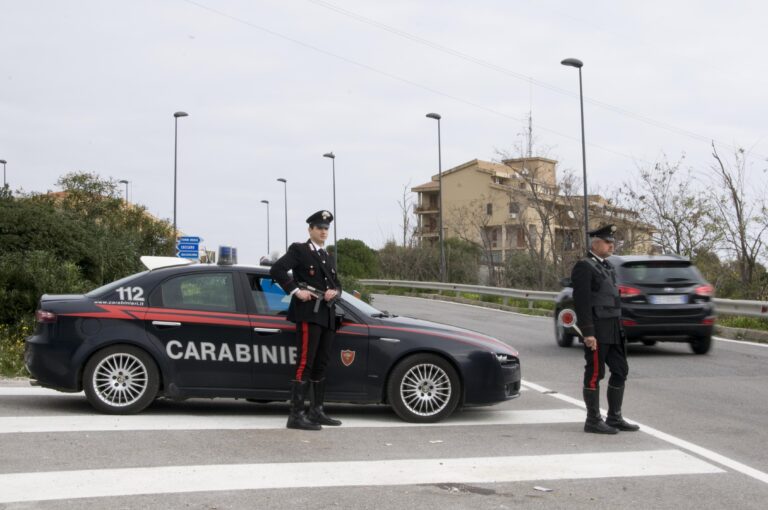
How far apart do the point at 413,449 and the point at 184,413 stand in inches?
91.8

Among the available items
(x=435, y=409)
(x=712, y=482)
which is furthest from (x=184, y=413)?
(x=712, y=482)

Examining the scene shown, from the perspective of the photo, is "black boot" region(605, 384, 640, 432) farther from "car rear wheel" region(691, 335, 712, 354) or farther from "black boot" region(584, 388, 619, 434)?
"car rear wheel" region(691, 335, 712, 354)

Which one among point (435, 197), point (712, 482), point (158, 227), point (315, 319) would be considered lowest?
point (712, 482)

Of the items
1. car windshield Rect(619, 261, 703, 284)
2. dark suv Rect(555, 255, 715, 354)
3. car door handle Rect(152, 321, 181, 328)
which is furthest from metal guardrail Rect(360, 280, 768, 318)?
car door handle Rect(152, 321, 181, 328)

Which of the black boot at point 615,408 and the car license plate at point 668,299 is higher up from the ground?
the car license plate at point 668,299

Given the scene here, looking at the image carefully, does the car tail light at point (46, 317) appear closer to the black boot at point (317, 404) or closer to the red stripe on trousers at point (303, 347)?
the red stripe on trousers at point (303, 347)

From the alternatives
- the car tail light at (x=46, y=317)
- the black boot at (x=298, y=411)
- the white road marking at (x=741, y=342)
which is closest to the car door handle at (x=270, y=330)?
the black boot at (x=298, y=411)

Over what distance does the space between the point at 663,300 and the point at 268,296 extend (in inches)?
320

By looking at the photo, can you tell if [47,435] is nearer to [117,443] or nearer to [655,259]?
[117,443]

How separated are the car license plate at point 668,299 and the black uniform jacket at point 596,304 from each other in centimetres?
684

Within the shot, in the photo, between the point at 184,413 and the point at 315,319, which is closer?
the point at 315,319

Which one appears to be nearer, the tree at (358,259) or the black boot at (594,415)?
the black boot at (594,415)

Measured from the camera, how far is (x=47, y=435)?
23.7 ft

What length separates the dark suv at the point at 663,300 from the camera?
14703mm
